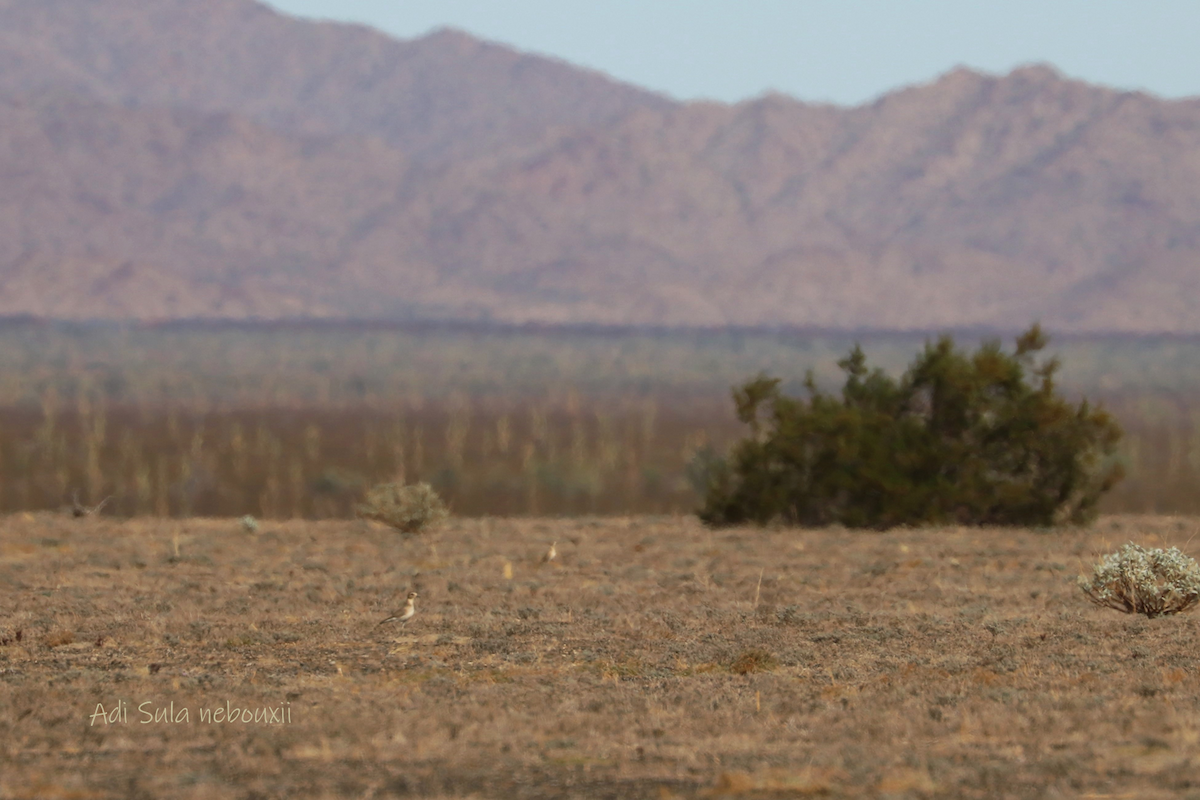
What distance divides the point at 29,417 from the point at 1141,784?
6351 inches

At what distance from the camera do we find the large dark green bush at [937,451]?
36344 millimetres

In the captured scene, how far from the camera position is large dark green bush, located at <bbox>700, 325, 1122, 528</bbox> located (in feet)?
119

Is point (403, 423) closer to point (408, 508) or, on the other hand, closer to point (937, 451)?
point (408, 508)

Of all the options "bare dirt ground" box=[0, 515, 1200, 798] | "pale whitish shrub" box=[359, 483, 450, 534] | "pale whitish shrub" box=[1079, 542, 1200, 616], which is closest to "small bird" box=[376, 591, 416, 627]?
"bare dirt ground" box=[0, 515, 1200, 798]

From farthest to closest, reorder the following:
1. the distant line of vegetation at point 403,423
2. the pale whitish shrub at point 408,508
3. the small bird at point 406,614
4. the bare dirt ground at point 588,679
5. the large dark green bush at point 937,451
A: the distant line of vegetation at point 403,423 < the large dark green bush at point 937,451 < the pale whitish shrub at point 408,508 < the small bird at point 406,614 < the bare dirt ground at point 588,679

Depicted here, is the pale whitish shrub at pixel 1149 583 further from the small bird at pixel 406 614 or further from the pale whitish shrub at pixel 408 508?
the pale whitish shrub at pixel 408 508

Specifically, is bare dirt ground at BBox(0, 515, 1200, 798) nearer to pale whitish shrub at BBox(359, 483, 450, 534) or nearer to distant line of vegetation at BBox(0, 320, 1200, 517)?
pale whitish shrub at BBox(359, 483, 450, 534)

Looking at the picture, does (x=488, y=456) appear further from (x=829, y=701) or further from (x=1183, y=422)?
(x=829, y=701)

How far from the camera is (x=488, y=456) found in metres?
150

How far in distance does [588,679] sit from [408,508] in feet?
65.1

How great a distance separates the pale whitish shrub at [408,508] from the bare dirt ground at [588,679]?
19.7 feet

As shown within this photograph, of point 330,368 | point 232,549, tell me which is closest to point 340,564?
point 232,549

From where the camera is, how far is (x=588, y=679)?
16.3 meters

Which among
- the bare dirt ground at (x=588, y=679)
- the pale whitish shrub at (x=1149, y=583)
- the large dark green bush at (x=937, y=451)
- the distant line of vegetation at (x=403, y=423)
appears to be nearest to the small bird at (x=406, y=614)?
the bare dirt ground at (x=588, y=679)
